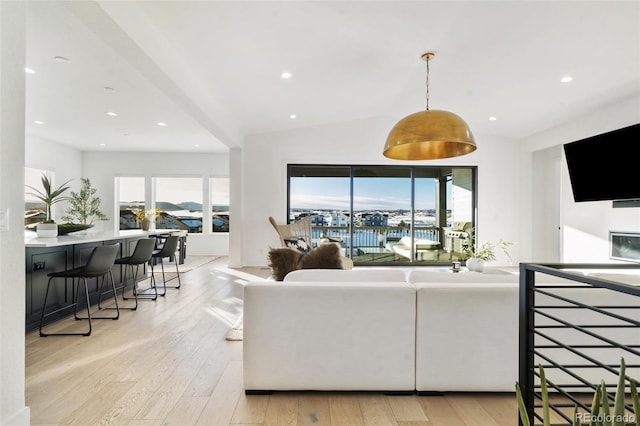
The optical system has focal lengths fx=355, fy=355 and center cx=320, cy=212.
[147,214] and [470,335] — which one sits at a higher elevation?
[147,214]

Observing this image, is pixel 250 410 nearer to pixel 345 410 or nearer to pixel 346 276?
pixel 345 410

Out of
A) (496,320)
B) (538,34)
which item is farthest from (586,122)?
(496,320)

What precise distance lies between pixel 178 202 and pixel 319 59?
6441 mm

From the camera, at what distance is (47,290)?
127 inches

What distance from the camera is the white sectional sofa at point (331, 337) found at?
6.83 ft

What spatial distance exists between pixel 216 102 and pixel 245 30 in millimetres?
1966

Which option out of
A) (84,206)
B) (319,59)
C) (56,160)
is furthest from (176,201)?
(319,59)

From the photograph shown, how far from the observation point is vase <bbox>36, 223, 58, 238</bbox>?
375 cm

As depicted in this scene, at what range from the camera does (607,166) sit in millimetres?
4488

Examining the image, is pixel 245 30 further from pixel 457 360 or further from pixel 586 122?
pixel 586 122

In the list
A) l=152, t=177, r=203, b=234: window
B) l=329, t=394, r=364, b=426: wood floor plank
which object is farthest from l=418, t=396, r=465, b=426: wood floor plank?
l=152, t=177, r=203, b=234: window

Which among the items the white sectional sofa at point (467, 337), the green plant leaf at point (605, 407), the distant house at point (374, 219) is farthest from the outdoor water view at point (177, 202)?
the green plant leaf at point (605, 407)

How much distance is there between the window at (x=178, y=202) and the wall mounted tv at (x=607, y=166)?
7.83 metres

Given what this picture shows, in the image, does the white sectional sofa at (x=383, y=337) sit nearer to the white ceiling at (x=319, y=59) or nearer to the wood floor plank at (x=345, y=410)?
the wood floor plank at (x=345, y=410)
